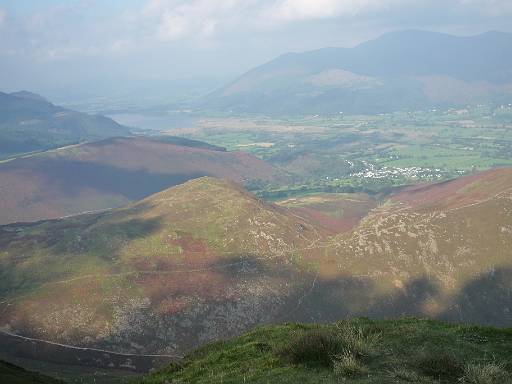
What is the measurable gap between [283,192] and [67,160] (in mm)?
85883

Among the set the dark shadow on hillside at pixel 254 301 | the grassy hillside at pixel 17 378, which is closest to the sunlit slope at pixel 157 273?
the dark shadow on hillside at pixel 254 301

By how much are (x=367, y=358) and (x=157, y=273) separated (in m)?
61.6

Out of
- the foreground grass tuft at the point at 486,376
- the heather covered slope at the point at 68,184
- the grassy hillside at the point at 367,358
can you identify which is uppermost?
the foreground grass tuft at the point at 486,376

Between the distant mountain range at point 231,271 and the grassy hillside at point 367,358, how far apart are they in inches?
1650

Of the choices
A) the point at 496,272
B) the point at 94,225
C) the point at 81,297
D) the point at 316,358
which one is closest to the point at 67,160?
the point at 94,225

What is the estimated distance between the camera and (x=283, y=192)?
185 metres

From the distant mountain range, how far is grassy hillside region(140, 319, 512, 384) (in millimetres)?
41898

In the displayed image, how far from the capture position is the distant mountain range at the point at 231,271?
68.9 m

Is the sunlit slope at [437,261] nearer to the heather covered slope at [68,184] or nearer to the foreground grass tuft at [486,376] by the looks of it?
the foreground grass tuft at [486,376]

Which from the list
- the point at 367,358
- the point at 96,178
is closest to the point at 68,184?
the point at 96,178

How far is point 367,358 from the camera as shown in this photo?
22.3 meters

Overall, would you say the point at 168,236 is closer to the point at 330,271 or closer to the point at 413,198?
the point at 330,271

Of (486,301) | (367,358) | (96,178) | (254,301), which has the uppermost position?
(367,358)

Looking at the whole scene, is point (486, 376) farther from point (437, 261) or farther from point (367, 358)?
point (437, 261)
